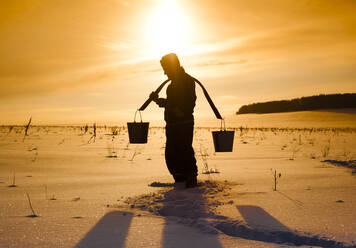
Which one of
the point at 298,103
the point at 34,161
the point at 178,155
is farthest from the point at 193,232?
the point at 298,103

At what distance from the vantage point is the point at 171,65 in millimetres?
4062

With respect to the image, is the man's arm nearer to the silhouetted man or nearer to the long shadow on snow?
the silhouetted man

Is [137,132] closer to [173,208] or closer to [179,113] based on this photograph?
[179,113]

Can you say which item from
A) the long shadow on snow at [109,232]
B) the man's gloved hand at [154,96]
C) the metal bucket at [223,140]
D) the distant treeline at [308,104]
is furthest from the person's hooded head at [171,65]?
the distant treeline at [308,104]

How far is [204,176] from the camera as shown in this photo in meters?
4.77

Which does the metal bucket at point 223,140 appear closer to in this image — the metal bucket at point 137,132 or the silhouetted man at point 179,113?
the silhouetted man at point 179,113

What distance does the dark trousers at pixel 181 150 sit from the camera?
13.3ft

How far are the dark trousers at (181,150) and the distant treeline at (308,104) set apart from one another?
43.6 meters

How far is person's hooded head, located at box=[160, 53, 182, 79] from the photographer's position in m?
4.05

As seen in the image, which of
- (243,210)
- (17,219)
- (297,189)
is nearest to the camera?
(17,219)

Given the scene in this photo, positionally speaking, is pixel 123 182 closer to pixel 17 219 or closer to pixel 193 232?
pixel 17 219

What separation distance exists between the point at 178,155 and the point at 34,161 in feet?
10.4

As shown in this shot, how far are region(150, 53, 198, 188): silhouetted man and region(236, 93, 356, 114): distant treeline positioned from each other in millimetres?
43612

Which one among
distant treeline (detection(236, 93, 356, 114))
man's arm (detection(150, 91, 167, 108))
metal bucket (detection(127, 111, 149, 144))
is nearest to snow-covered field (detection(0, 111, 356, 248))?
metal bucket (detection(127, 111, 149, 144))
